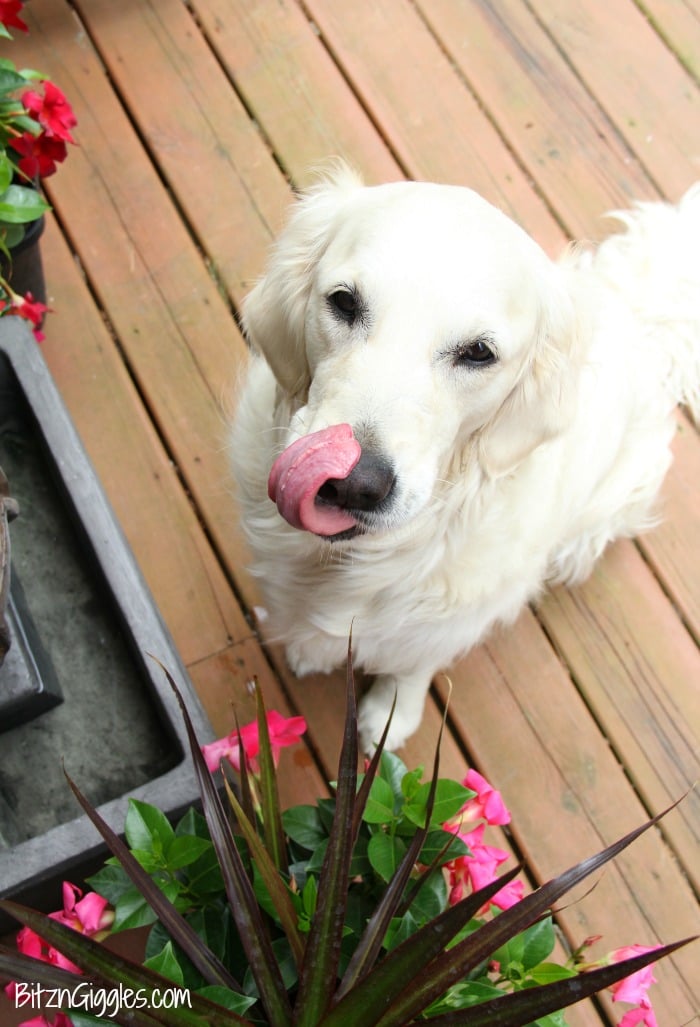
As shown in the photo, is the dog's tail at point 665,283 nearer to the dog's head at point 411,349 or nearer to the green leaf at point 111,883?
the dog's head at point 411,349

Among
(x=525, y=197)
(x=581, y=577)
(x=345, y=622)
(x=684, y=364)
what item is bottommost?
(x=581, y=577)

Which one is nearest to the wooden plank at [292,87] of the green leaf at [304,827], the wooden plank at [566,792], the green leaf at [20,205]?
the green leaf at [20,205]

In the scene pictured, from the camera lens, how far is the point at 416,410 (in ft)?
3.52

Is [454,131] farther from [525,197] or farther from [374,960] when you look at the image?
[374,960]

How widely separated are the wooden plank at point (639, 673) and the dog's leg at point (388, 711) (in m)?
0.38

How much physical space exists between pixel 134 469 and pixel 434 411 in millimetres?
1044

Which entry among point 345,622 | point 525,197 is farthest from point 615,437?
point 525,197

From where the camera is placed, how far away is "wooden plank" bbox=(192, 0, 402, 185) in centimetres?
224

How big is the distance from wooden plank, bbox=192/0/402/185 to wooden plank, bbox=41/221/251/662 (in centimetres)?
64

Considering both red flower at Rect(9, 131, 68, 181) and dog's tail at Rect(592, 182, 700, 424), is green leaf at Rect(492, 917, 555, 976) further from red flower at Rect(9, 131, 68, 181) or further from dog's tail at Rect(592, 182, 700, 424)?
red flower at Rect(9, 131, 68, 181)

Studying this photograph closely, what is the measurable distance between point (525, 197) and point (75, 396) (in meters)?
1.24

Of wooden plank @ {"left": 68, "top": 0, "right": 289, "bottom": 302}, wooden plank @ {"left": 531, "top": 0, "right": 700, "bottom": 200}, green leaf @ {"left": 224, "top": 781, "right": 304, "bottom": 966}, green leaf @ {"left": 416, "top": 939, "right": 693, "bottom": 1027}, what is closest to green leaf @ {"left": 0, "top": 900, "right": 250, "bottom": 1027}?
green leaf @ {"left": 224, "top": 781, "right": 304, "bottom": 966}

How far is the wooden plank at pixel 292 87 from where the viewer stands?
224 cm

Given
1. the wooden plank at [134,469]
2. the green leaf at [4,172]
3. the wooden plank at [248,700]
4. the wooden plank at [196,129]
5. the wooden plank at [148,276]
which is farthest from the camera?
the wooden plank at [196,129]
